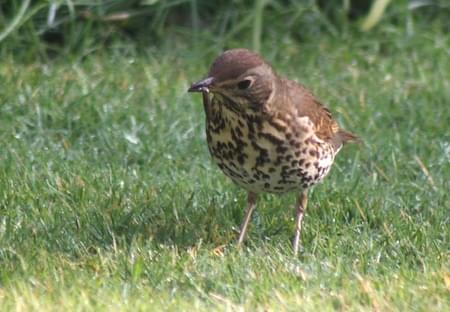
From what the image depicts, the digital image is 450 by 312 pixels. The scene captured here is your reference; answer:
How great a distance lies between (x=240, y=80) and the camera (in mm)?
5461

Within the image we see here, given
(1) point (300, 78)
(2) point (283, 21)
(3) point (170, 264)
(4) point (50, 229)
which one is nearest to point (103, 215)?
(4) point (50, 229)

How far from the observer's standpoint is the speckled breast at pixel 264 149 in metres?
5.55

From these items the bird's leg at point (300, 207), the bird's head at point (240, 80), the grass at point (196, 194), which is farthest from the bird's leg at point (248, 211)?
the bird's head at point (240, 80)

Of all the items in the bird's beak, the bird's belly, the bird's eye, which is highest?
the bird's beak

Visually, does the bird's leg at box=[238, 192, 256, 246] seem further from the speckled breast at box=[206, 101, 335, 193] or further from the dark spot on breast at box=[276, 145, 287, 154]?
the dark spot on breast at box=[276, 145, 287, 154]

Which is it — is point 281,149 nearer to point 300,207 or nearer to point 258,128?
point 258,128

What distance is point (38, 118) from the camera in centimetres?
738

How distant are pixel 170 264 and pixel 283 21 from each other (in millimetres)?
3944

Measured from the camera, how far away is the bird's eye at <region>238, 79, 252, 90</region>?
5473 mm

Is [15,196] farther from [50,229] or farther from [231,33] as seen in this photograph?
[231,33]

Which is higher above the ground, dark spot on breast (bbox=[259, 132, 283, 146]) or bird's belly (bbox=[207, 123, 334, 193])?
dark spot on breast (bbox=[259, 132, 283, 146])

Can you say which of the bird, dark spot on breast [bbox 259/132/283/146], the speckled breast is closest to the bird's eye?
the bird

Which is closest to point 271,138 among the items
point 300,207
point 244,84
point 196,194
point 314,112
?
point 244,84

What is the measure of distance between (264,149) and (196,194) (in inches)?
38.2
